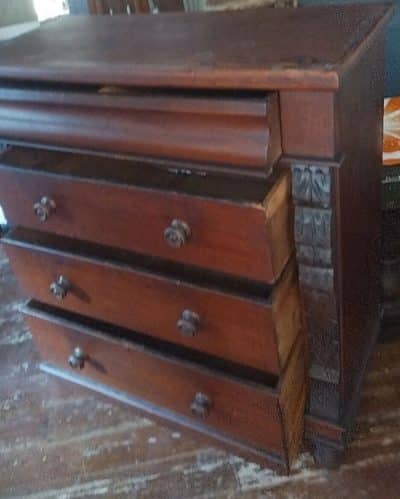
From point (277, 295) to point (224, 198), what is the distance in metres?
0.18

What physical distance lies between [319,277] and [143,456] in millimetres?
600

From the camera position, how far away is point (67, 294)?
1163 mm

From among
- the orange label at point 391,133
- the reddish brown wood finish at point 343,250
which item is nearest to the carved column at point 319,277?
the reddish brown wood finish at point 343,250

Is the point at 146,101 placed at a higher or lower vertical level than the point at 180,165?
higher

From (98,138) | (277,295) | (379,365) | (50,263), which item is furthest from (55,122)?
(379,365)

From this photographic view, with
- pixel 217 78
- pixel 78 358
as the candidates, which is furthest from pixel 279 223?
pixel 78 358

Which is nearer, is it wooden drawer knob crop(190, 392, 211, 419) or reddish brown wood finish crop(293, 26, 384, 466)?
reddish brown wood finish crop(293, 26, 384, 466)

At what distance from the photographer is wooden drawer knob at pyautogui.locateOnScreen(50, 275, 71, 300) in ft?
3.67

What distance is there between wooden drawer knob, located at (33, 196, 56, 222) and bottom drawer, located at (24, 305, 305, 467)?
10.8 inches

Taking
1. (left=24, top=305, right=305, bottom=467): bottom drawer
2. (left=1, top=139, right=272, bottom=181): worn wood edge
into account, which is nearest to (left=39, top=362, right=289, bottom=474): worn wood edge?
(left=24, top=305, right=305, bottom=467): bottom drawer

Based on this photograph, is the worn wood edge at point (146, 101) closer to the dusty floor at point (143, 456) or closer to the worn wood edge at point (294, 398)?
the worn wood edge at point (294, 398)

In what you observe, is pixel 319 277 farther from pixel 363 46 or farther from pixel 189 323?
pixel 363 46

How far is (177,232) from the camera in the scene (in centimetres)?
88

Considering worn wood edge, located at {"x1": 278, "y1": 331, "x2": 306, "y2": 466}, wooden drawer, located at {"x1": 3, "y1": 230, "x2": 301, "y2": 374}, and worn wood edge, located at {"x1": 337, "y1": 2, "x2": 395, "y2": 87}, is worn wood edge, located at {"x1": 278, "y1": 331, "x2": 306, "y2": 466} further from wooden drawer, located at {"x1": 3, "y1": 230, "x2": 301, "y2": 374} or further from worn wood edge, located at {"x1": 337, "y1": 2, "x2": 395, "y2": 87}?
worn wood edge, located at {"x1": 337, "y1": 2, "x2": 395, "y2": 87}
